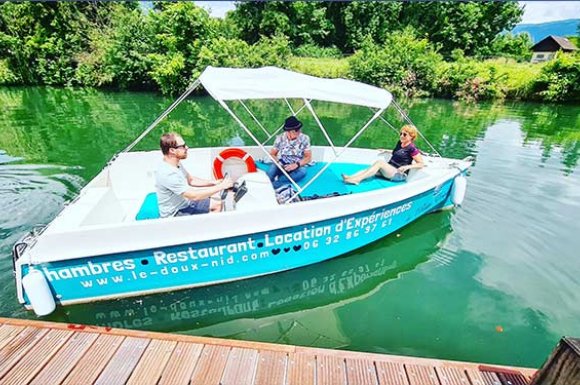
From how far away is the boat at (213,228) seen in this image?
10.7ft

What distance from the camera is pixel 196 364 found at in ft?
8.55

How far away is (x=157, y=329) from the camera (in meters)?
3.64

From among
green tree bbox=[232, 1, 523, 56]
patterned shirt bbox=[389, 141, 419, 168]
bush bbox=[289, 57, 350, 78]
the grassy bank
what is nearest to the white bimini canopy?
patterned shirt bbox=[389, 141, 419, 168]

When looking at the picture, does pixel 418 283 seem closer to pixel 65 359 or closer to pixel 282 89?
pixel 282 89

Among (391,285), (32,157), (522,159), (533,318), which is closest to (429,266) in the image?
(391,285)

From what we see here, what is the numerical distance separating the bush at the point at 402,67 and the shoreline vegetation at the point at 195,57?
65 millimetres

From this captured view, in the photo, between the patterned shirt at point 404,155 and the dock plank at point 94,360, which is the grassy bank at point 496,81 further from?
the dock plank at point 94,360

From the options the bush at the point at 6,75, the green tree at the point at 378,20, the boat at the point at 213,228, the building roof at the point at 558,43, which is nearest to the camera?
the boat at the point at 213,228

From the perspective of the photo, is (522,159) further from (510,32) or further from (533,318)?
(510,32)

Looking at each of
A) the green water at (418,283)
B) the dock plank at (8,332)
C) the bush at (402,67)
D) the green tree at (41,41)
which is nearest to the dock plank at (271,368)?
the green water at (418,283)

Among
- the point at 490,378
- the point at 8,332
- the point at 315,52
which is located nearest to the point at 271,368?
the point at 490,378

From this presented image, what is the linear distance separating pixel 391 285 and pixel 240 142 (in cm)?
731

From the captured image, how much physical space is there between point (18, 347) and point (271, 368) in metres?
2.09

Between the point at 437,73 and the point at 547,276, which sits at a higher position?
the point at 437,73
